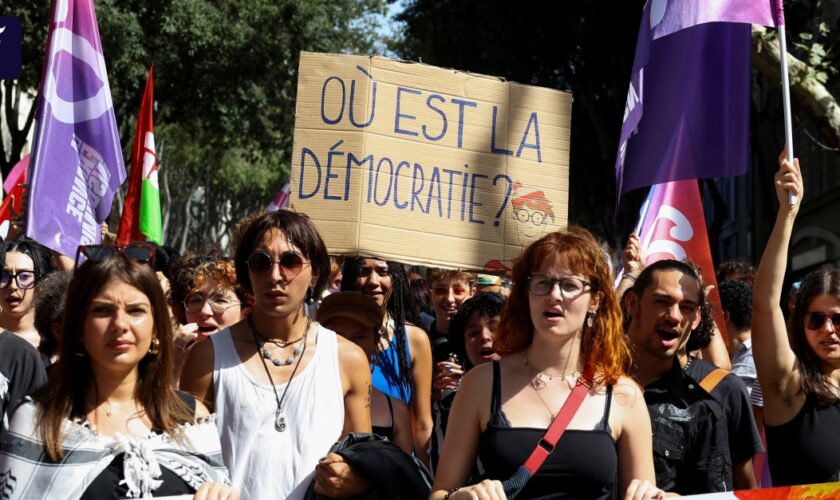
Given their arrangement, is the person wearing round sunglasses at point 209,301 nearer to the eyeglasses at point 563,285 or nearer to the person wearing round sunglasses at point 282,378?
the person wearing round sunglasses at point 282,378

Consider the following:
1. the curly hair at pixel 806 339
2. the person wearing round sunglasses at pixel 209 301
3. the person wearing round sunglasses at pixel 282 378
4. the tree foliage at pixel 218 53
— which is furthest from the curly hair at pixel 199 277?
the tree foliage at pixel 218 53

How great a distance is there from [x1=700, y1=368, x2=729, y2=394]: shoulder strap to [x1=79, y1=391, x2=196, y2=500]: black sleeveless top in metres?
2.11

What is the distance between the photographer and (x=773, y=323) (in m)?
4.37

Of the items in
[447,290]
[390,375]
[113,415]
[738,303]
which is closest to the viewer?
[113,415]

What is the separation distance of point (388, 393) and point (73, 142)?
250 cm

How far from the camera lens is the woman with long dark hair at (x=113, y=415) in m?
3.32

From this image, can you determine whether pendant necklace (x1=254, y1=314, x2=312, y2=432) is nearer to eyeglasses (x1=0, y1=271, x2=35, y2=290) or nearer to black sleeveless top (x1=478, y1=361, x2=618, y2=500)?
black sleeveless top (x1=478, y1=361, x2=618, y2=500)

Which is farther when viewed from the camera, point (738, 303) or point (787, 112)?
point (738, 303)

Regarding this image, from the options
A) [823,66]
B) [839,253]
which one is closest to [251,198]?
[839,253]

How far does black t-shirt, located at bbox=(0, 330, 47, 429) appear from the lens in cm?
431

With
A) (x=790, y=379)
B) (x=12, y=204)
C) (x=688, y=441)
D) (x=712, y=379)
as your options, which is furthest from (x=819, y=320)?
(x=12, y=204)

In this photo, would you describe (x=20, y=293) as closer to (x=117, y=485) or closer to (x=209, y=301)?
(x=209, y=301)

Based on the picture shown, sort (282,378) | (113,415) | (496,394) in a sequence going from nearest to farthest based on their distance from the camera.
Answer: (113,415) → (496,394) → (282,378)

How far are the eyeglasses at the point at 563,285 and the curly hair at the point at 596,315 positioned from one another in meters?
0.03
